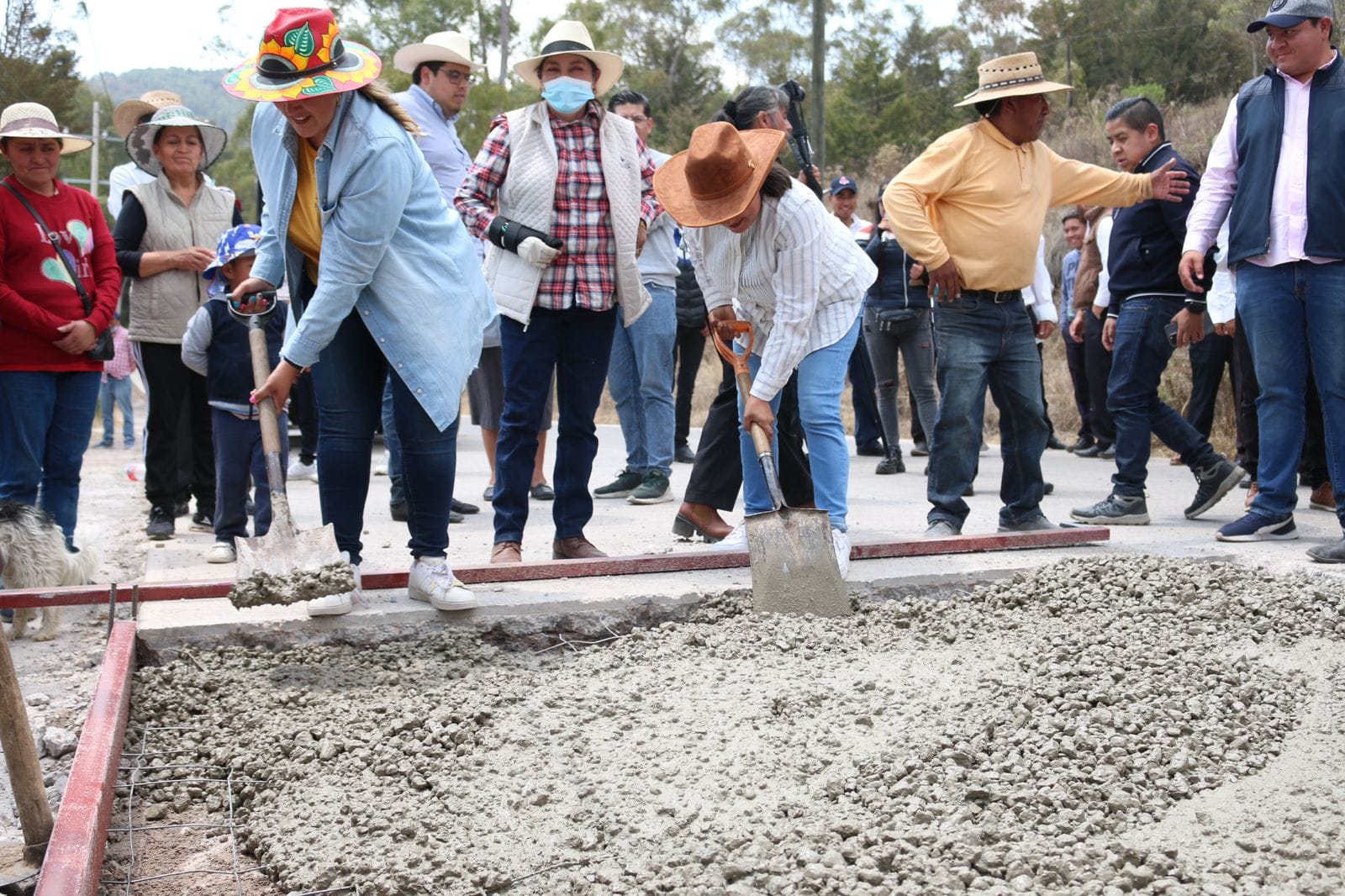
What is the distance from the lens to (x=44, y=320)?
523cm

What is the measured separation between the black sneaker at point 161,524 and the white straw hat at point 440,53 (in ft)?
8.51

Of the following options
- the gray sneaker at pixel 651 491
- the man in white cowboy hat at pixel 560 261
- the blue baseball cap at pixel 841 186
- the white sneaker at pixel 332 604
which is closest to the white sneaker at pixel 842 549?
the man in white cowboy hat at pixel 560 261

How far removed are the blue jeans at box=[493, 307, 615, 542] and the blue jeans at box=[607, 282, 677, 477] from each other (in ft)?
7.39

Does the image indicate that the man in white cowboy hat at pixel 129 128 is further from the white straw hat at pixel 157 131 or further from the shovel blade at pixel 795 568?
the shovel blade at pixel 795 568

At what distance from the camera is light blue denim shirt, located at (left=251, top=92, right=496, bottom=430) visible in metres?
3.96

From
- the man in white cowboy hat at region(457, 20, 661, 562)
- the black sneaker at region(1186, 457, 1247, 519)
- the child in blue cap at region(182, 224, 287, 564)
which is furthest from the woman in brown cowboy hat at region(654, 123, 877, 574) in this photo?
the black sneaker at region(1186, 457, 1247, 519)

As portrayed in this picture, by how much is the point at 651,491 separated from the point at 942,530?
2.15 meters

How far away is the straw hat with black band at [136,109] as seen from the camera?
713 cm

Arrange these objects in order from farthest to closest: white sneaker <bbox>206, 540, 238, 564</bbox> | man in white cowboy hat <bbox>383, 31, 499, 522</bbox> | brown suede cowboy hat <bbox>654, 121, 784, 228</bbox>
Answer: man in white cowboy hat <bbox>383, 31, 499, 522</bbox>, white sneaker <bbox>206, 540, 238, 564</bbox>, brown suede cowboy hat <bbox>654, 121, 784, 228</bbox>

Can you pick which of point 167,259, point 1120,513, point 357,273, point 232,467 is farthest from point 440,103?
point 1120,513

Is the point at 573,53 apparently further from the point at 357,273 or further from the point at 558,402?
the point at 357,273

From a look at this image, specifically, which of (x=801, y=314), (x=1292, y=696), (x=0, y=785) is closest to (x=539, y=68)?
(x=801, y=314)

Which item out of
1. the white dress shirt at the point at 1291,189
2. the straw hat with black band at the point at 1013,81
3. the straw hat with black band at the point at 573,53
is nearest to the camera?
the white dress shirt at the point at 1291,189

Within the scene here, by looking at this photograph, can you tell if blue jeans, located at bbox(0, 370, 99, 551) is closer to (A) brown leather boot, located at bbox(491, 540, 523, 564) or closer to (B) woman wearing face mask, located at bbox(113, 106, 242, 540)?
(B) woman wearing face mask, located at bbox(113, 106, 242, 540)
